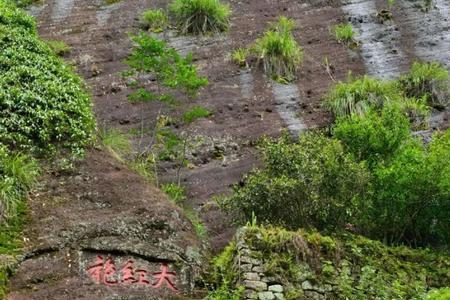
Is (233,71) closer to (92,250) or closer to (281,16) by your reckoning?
(281,16)

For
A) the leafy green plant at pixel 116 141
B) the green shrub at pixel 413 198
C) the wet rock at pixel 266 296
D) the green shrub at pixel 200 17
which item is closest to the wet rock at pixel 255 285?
the wet rock at pixel 266 296

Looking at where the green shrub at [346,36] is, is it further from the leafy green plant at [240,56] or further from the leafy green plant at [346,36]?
the leafy green plant at [240,56]

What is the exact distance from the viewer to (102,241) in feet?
27.4

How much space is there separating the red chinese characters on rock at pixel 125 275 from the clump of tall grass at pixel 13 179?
49.2 inches

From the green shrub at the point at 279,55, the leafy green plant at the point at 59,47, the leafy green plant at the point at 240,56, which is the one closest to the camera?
the green shrub at the point at 279,55

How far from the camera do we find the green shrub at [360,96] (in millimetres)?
12688

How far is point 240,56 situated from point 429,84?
12.2 ft

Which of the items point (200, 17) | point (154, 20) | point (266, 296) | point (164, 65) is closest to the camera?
point (266, 296)

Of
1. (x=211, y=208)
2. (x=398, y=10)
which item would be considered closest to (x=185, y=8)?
(x=398, y=10)

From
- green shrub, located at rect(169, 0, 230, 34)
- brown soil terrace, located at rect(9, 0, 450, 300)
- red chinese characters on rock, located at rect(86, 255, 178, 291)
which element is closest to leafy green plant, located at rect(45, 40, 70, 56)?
brown soil terrace, located at rect(9, 0, 450, 300)

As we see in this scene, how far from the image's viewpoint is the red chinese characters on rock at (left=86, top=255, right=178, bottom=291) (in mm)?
7989

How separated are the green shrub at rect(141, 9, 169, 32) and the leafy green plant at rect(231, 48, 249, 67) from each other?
188cm

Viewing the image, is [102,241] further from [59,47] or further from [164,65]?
[59,47]

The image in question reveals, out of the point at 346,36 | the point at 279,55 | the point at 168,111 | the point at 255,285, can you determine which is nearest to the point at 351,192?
the point at 255,285
